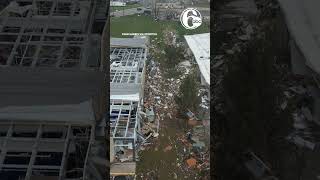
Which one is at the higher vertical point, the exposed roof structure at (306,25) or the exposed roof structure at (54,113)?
the exposed roof structure at (306,25)

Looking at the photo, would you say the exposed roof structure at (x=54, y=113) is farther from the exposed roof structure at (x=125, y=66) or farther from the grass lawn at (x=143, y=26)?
the grass lawn at (x=143, y=26)

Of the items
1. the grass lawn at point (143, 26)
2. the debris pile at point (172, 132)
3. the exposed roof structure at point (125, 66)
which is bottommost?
the debris pile at point (172, 132)

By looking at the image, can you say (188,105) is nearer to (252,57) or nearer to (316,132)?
(252,57)

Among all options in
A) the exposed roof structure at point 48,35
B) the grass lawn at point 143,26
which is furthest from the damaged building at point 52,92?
the grass lawn at point 143,26

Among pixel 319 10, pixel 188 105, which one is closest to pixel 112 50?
pixel 188 105

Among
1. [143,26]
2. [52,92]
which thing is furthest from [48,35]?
[143,26]
